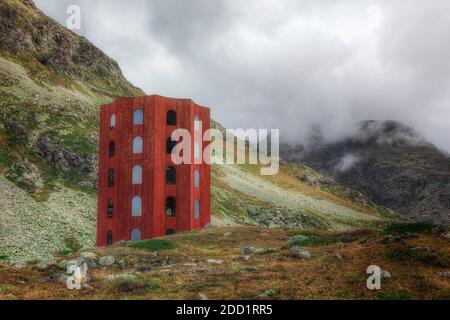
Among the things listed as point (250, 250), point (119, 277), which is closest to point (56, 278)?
point (119, 277)

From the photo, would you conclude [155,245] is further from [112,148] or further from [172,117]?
[112,148]

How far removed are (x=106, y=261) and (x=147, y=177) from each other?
64.4 ft

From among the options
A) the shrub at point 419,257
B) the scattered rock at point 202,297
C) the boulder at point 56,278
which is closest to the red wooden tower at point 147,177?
the boulder at point 56,278

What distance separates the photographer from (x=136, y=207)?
5038 cm

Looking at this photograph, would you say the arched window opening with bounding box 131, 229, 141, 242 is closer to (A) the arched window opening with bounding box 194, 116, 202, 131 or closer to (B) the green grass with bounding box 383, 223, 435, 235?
(A) the arched window opening with bounding box 194, 116, 202, 131

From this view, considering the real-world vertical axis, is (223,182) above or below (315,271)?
above

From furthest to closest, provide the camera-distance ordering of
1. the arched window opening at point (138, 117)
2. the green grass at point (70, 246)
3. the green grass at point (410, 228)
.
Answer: the green grass at point (70, 246)
the arched window opening at point (138, 117)
the green grass at point (410, 228)

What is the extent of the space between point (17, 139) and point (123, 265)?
72930 millimetres

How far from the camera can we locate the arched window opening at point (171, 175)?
171 feet

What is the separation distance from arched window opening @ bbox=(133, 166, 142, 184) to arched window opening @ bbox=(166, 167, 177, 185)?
3.18 metres

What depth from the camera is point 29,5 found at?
160m

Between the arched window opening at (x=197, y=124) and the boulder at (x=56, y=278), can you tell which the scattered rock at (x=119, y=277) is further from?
the arched window opening at (x=197, y=124)
